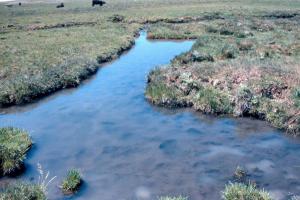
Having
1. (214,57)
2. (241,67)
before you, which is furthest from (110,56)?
(241,67)

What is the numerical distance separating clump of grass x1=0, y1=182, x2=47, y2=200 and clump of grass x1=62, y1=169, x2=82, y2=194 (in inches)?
39.4

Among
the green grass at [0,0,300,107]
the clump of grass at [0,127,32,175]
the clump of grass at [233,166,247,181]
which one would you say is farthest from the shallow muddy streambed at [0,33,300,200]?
the green grass at [0,0,300,107]

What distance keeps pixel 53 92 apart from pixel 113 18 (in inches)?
1688

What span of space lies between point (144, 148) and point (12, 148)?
557cm

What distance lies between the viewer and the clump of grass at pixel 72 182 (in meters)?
13.8

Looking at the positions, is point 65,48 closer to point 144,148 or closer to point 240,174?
point 144,148

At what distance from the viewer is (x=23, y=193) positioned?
12.6 metres

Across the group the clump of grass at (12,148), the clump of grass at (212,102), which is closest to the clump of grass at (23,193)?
the clump of grass at (12,148)

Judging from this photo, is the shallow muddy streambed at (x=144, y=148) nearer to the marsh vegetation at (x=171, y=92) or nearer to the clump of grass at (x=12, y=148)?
the marsh vegetation at (x=171, y=92)

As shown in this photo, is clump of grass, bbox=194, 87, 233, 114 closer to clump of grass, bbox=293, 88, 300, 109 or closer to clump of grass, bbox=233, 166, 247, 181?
clump of grass, bbox=293, 88, 300, 109

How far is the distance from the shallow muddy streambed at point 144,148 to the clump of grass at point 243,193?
0.64 meters

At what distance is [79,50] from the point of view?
126 feet

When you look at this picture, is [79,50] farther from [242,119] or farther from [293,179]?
[293,179]

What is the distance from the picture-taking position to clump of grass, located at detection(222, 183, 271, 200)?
40.0 ft
